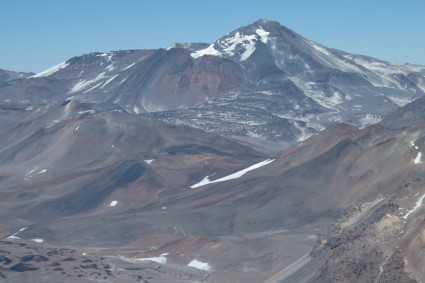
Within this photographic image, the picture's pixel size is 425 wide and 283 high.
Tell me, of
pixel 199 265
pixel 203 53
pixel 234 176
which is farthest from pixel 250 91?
pixel 199 265

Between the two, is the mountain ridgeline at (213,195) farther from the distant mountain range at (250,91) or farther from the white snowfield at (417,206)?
the distant mountain range at (250,91)

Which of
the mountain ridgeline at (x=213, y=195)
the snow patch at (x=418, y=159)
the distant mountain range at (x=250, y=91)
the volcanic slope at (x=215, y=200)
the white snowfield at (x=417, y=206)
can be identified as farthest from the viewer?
the distant mountain range at (x=250, y=91)

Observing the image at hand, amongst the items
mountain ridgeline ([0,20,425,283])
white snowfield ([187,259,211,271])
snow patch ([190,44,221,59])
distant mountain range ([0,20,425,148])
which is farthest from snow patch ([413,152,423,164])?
snow patch ([190,44,221,59])

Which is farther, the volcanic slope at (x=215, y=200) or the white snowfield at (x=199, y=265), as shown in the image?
the white snowfield at (x=199, y=265)

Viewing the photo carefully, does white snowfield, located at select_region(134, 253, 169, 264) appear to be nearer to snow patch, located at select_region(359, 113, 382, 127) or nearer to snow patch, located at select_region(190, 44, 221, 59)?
snow patch, located at select_region(359, 113, 382, 127)

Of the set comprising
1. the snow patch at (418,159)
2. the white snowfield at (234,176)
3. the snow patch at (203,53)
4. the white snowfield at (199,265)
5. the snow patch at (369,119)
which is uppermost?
the snow patch at (203,53)

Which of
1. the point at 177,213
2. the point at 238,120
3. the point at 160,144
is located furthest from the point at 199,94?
the point at 177,213

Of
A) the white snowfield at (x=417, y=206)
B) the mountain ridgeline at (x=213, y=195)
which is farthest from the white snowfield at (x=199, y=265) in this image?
the white snowfield at (x=417, y=206)

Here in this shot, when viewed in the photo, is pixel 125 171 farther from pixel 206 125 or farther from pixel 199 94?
pixel 199 94

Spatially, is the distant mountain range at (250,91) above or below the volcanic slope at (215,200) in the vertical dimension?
above
